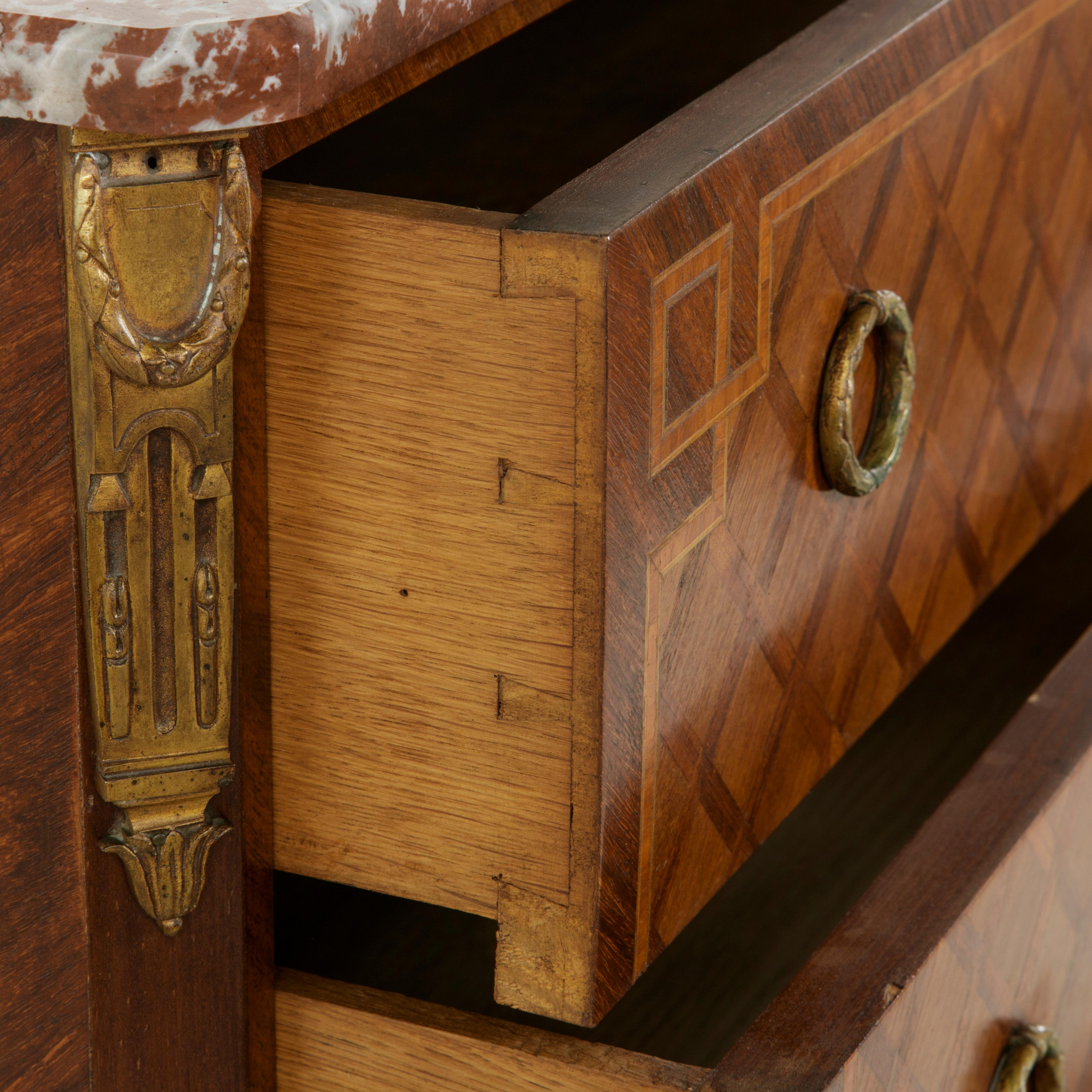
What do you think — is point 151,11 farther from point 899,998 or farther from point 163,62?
point 899,998

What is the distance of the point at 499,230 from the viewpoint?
0.49m

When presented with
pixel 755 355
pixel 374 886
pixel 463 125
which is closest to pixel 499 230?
pixel 755 355

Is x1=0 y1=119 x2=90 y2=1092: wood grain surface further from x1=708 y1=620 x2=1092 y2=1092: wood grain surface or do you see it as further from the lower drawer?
x1=708 y1=620 x2=1092 y2=1092: wood grain surface

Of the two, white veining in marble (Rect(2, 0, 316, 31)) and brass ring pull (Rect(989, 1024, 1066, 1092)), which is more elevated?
white veining in marble (Rect(2, 0, 316, 31))

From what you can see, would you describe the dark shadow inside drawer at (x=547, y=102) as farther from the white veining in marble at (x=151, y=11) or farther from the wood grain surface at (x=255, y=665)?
the white veining in marble at (x=151, y=11)

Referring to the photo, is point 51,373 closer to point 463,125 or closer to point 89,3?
point 89,3

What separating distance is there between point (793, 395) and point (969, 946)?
0.22 meters

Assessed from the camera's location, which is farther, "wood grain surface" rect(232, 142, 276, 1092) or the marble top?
"wood grain surface" rect(232, 142, 276, 1092)

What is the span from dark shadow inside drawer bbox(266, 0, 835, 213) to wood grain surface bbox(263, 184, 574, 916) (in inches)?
9.0

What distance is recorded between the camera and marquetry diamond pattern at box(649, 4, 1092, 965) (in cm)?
60

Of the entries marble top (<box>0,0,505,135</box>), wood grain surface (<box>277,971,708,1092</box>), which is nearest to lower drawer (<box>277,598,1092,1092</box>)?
wood grain surface (<box>277,971,708,1092</box>)

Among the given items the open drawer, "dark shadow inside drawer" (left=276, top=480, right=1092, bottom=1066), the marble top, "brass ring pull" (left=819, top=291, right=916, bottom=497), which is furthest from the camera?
"dark shadow inside drawer" (left=276, top=480, right=1092, bottom=1066)

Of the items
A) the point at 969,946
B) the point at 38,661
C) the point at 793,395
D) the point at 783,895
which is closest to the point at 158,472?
the point at 38,661

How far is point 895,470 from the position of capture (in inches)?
28.7
